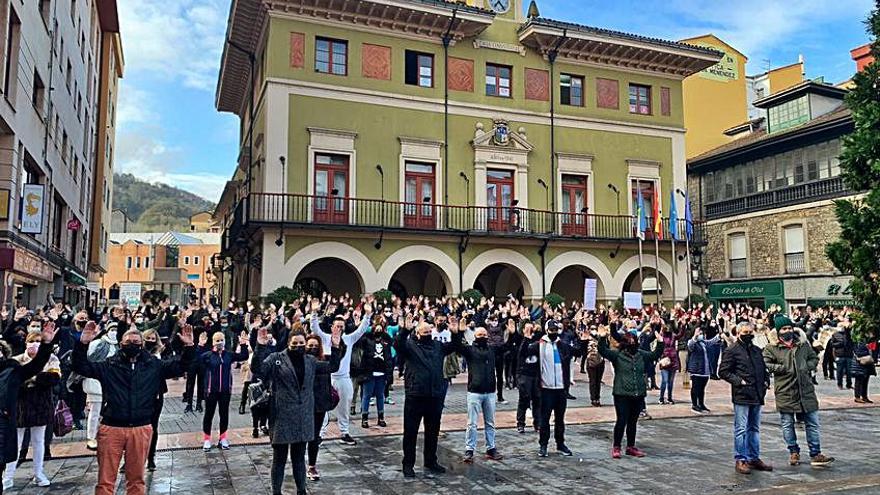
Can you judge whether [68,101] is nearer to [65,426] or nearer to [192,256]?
[65,426]

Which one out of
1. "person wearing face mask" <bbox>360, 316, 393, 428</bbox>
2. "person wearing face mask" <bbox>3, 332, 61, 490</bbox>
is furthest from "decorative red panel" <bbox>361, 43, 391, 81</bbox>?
"person wearing face mask" <bbox>3, 332, 61, 490</bbox>

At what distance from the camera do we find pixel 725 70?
39812mm

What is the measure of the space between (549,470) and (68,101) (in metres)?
25.7

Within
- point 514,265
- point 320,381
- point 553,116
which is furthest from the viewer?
point 553,116

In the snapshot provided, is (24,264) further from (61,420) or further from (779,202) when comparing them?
(779,202)

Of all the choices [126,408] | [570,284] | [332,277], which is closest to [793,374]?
[126,408]

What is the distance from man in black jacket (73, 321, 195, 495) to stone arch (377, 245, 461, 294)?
1743 centimetres

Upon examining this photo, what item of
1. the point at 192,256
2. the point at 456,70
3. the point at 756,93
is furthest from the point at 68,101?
the point at 192,256

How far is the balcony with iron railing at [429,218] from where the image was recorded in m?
22.9

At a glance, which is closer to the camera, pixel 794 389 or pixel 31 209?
pixel 794 389

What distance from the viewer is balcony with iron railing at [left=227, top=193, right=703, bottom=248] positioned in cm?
2294

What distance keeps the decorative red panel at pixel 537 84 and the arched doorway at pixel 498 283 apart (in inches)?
283

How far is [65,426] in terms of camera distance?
29.9ft

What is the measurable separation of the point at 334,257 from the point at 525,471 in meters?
15.8
